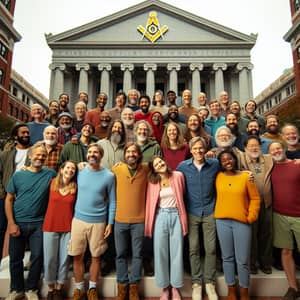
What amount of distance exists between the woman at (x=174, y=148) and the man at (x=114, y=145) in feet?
2.91

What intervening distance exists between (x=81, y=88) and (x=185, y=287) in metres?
30.1

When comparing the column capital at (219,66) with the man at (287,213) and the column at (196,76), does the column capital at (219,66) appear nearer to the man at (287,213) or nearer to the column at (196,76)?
the column at (196,76)

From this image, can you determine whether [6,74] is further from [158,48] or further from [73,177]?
[73,177]

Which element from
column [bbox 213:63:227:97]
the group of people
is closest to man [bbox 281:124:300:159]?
the group of people

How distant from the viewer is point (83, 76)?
102 ft

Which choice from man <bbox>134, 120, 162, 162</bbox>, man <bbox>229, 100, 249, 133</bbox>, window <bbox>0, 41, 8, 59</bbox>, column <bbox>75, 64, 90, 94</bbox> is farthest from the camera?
window <bbox>0, 41, 8, 59</bbox>

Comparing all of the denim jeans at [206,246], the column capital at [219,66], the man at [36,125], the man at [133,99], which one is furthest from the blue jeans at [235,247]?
the column capital at [219,66]

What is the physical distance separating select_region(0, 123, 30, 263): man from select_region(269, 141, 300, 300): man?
4.75 meters

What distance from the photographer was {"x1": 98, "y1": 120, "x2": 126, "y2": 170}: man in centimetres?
480

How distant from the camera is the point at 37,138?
19.2 feet

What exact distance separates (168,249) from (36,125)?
435 centimetres

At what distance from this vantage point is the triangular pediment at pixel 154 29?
3197cm

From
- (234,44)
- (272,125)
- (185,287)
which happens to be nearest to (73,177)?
(185,287)

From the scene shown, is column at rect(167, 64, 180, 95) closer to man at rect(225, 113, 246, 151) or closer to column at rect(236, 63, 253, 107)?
column at rect(236, 63, 253, 107)
